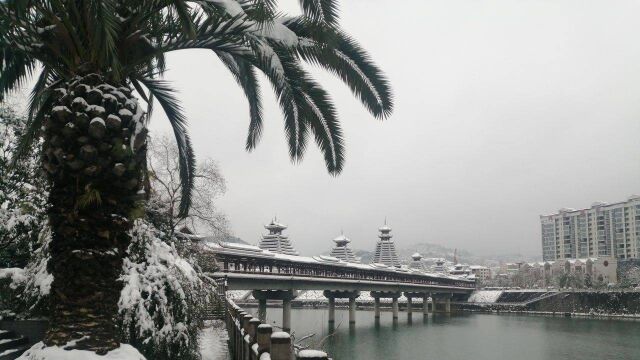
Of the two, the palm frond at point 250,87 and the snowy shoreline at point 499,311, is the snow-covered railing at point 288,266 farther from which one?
the snowy shoreline at point 499,311

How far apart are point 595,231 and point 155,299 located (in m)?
147

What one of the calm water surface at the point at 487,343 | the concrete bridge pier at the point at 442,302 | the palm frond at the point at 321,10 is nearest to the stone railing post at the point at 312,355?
the palm frond at the point at 321,10

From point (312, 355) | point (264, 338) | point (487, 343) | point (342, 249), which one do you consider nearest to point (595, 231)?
point (342, 249)

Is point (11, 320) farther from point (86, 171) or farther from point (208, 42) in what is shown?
point (208, 42)

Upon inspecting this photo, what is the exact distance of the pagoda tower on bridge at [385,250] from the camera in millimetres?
97875

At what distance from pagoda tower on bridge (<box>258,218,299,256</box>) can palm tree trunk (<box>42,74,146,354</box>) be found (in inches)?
2731

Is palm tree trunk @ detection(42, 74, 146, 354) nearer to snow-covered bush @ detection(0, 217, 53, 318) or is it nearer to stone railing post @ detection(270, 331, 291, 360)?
stone railing post @ detection(270, 331, 291, 360)

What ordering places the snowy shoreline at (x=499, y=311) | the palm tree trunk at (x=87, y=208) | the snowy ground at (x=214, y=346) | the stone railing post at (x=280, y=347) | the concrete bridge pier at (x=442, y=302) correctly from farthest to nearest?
the concrete bridge pier at (x=442, y=302) → the snowy shoreline at (x=499, y=311) → the snowy ground at (x=214, y=346) → the palm tree trunk at (x=87, y=208) → the stone railing post at (x=280, y=347)

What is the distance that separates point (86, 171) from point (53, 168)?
48cm

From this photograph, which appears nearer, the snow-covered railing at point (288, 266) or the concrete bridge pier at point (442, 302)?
the snow-covered railing at point (288, 266)

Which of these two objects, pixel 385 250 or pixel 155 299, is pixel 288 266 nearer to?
pixel 155 299

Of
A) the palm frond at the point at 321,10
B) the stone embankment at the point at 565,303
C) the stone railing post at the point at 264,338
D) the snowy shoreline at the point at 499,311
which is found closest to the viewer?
the stone railing post at the point at 264,338

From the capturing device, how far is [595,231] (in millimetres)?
134875

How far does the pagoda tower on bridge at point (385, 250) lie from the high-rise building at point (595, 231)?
5669 cm
